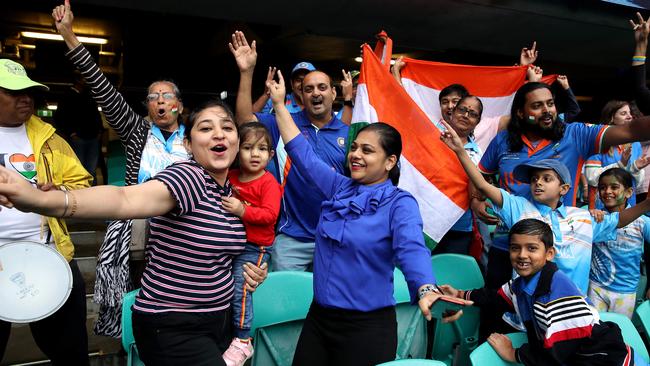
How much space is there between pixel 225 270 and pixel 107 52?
27.2ft

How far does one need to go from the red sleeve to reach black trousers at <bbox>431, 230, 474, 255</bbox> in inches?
63.9

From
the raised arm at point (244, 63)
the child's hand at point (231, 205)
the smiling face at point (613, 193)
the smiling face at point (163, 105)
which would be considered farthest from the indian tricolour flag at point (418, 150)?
the child's hand at point (231, 205)

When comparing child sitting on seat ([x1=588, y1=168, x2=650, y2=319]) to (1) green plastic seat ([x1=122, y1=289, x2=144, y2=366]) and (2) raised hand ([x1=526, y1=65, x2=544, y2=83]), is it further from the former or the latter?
(1) green plastic seat ([x1=122, y1=289, x2=144, y2=366])

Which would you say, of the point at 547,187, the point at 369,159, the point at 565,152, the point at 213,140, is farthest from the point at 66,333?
the point at 565,152

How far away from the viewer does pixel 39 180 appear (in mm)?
2672

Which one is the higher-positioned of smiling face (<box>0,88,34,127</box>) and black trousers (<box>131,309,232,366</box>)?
smiling face (<box>0,88,34,127</box>)

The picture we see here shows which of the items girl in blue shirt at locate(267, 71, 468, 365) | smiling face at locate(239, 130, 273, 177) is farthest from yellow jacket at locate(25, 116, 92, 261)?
girl in blue shirt at locate(267, 71, 468, 365)

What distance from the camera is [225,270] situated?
208 centimetres

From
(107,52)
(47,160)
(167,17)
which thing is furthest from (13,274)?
(107,52)

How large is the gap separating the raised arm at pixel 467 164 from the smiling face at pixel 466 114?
2.85ft

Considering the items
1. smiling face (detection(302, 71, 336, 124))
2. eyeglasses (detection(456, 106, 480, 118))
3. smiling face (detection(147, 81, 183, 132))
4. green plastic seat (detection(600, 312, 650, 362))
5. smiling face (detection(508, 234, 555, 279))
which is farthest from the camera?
eyeglasses (detection(456, 106, 480, 118))

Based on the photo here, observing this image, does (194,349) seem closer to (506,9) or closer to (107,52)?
(506,9)

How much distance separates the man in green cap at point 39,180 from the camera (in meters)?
2.58

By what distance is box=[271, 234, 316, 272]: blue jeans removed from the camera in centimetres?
330
